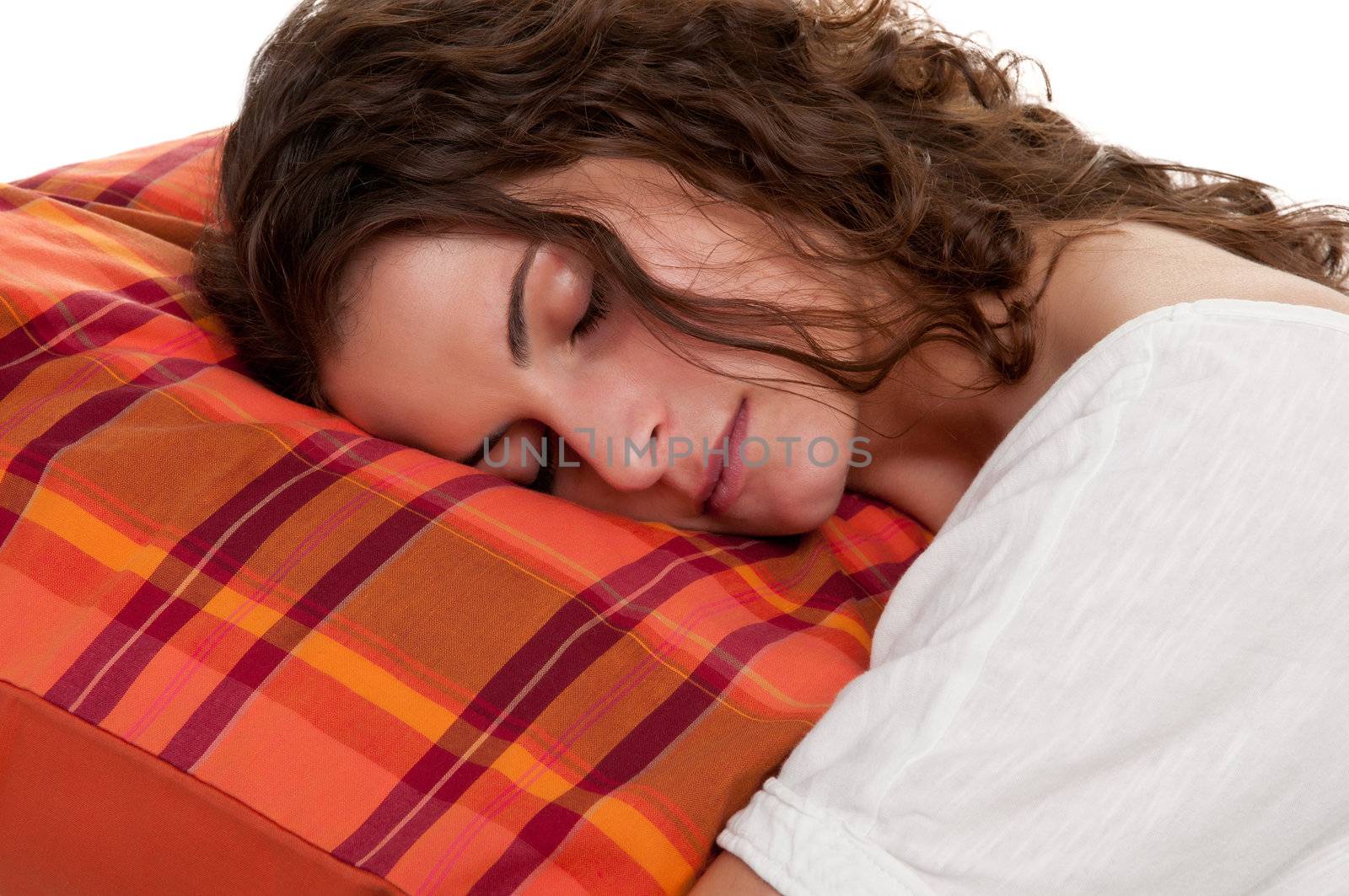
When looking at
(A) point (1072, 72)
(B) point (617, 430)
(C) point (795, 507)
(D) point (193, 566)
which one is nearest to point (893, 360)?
(C) point (795, 507)

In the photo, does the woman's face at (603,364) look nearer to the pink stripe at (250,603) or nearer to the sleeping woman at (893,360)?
the sleeping woman at (893,360)

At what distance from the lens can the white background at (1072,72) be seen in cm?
217

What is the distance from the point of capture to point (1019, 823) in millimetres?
753

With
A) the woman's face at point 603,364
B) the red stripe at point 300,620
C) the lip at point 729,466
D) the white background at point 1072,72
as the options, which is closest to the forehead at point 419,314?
the woman's face at point 603,364

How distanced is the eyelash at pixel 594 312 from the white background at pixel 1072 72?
Result: 4.17 feet

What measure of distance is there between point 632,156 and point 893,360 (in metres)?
0.32

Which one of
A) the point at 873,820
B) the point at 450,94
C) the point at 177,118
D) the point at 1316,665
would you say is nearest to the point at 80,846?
the point at 873,820

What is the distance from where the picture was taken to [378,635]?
0.93 m

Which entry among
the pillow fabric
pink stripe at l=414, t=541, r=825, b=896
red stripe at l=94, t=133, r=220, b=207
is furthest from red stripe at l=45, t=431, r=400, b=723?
red stripe at l=94, t=133, r=220, b=207

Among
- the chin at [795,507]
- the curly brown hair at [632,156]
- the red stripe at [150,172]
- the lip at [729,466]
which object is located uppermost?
the curly brown hair at [632,156]

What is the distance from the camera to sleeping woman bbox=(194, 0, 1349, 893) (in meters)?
0.78

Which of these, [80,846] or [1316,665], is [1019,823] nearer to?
[1316,665]

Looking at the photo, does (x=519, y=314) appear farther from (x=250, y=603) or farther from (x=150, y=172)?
(x=150, y=172)

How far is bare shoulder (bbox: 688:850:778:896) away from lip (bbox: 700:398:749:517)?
0.40 meters
